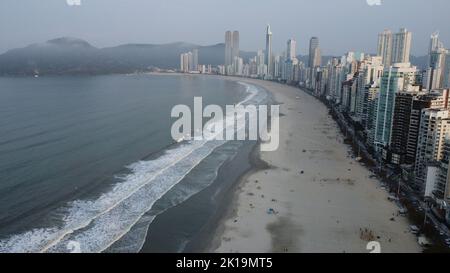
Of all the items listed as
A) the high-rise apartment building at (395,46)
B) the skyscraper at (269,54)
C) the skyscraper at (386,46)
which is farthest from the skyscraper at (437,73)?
the skyscraper at (269,54)

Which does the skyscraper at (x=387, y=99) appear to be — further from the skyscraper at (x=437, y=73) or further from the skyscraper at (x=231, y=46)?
the skyscraper at (x=231, y=46)

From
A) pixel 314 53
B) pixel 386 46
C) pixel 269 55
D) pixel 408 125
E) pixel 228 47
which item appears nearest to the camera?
pixel 408 125

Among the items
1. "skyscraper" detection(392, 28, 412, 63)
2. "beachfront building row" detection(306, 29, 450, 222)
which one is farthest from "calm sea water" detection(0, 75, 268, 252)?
"skyscraper" detection(392, 28, 412, 63)

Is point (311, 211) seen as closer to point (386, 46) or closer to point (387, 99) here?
point (387, 99)

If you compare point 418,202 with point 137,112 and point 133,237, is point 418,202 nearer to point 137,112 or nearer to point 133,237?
point 133,237

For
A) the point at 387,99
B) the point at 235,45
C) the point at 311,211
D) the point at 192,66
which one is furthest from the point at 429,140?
the point at 235,45
